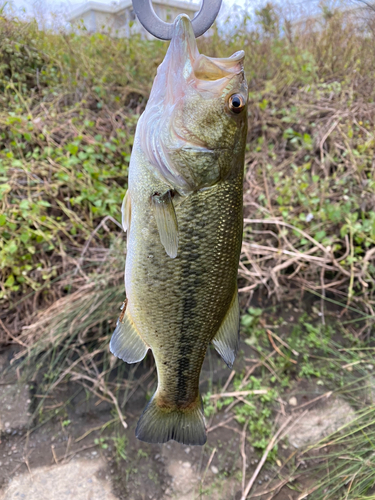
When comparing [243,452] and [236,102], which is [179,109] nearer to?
[236,102]

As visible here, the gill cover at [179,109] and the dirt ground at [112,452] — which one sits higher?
the gill cover at [179,109]

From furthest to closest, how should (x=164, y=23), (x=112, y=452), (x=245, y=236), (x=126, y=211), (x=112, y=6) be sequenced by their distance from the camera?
(x=112, y=6), (x=245, y=236), (x=112, y=452), (x=126, y=211), (x=164, y=23)

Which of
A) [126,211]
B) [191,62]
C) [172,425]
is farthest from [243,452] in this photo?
[191,62]

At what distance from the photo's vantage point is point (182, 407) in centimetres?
104

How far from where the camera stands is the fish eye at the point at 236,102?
2.72ft

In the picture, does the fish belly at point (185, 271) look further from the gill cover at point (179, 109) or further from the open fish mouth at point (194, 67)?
the open fish mouth at point (194, 67)

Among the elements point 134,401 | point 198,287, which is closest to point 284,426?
point 134,401

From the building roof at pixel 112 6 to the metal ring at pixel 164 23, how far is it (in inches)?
123

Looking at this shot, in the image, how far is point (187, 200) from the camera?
2.83ft

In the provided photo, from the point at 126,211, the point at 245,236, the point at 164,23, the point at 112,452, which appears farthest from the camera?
the point at 245,236

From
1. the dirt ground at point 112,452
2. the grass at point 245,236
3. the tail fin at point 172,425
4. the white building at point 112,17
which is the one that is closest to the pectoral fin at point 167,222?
the tail fin at point 172,425

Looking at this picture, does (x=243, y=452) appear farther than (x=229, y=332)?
Yes

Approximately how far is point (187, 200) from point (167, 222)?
0.09 meters

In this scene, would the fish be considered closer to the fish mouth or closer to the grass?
the fish mouth
